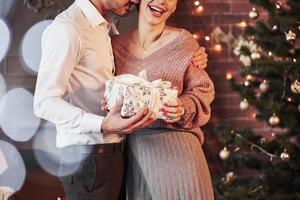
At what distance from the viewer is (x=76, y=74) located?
4.11 feet

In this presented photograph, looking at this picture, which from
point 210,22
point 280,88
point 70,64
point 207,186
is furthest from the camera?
point 210,22

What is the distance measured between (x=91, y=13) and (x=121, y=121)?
11.5 inches

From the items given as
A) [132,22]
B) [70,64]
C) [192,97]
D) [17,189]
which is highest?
[70,64]

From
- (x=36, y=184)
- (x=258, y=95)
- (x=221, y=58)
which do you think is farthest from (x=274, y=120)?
(x=36, y=184)

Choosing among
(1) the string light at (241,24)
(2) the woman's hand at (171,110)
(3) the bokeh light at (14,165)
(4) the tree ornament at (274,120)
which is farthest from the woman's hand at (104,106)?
(1) the string light at (241,24)

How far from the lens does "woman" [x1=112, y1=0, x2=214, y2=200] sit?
50.8 inches

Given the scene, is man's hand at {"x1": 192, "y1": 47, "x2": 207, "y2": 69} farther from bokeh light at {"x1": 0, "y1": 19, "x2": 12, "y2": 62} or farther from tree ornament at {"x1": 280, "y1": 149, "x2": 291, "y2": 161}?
bokeh light at {"x1": 0, "y1": 19, "x2": 12, "y2": 62}

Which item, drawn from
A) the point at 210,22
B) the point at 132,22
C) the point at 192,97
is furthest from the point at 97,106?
the point at 210,22

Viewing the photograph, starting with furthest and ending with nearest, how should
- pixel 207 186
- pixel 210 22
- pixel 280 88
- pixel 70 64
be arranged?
pixel 210 22
pixel 280 88
pixel 207 186
pixel 70 64

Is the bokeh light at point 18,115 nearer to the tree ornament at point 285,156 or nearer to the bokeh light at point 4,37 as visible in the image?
the bokeh light at point 4,37

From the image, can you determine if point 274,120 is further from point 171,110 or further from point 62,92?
point 62,92

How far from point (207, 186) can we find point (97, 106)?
0.34 m

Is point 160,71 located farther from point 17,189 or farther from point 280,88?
point 17,189

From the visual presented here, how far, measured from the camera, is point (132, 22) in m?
2.43
